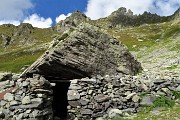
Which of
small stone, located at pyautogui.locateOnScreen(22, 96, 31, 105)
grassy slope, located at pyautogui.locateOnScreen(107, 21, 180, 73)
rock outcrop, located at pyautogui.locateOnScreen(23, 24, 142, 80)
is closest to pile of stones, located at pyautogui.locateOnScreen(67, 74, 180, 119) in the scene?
rock outcrop, located at pyautogui.locateOnScreen(23, 24, 142, 80)

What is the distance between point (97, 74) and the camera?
80.9 ft

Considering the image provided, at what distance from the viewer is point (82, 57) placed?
24.6 metres

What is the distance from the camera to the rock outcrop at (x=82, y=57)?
23812 mm

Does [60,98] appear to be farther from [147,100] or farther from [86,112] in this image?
[147,100]

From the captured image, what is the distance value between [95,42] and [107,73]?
2.46 metres

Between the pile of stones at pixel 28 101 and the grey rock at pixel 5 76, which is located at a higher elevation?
the grey rock at pixel 5 76

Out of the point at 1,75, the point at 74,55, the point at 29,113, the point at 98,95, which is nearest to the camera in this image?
the point at 29,113

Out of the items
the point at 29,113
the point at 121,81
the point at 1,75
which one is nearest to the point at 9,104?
the point at 29,113

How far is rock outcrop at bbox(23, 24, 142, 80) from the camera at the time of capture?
23.8 m

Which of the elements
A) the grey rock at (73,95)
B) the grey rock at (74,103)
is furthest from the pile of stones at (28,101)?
the grey rock at (74,103)

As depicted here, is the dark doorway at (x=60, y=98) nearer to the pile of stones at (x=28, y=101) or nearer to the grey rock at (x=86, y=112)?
the pile of stones at (x=28, y=101)

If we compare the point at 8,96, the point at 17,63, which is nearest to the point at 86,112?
the point at 8,96

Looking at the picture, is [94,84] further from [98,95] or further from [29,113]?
[29,113]

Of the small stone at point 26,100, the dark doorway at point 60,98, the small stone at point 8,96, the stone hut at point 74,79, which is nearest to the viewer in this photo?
the small stone at point 26,100
